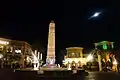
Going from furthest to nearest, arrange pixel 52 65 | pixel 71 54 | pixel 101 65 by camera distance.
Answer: pixel 71 54 < pixel 101 65 < pixel 52 65

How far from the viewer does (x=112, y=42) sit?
64.6 meters

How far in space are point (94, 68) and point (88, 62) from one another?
145 inches

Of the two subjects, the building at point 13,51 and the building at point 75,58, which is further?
the building at point 75,58

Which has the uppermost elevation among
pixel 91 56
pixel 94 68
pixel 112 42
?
pixel 112 42

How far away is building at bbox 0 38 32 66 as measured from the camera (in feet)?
165

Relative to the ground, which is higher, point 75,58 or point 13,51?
point 13,51

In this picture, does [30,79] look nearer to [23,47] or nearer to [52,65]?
[52,65]

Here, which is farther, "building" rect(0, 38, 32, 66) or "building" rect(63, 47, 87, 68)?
"building" rect(63, 47, 87, 68)

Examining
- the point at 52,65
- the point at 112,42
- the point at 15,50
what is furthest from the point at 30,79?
the point at 112,42

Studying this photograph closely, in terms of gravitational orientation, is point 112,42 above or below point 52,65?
above

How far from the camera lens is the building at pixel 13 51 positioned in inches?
1977

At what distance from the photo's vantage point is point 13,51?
52.9m

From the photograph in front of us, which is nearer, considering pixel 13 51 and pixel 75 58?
pixel 13 51

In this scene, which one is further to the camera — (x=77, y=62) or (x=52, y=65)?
(x=77, y=62)
